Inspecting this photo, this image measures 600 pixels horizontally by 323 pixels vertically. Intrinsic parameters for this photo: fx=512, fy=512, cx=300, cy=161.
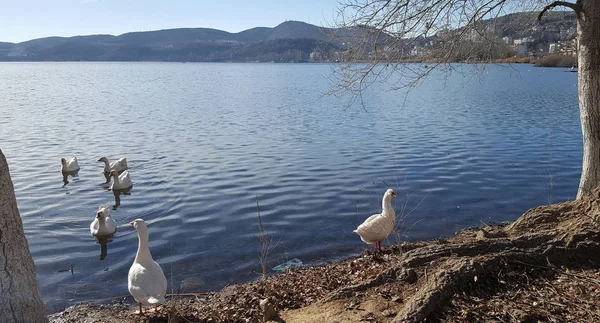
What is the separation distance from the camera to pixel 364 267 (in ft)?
27.5

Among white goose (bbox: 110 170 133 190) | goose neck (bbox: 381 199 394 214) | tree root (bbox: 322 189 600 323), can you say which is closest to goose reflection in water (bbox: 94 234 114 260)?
white goose (bbox: 110 170 133 190)

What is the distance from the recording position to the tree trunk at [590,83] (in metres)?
7.38

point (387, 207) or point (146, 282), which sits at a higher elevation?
point (387, 207)

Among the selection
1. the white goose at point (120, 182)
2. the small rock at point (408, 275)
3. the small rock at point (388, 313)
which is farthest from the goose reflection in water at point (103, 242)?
the small rock at point (388, 313)

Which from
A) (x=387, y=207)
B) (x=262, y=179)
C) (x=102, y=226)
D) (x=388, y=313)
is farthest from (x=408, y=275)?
(x=262, y=179)

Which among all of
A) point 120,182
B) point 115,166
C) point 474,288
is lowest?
point 120,182

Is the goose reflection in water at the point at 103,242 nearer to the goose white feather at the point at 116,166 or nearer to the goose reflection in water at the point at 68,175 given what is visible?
the goose reflection in water at the point at 68,175

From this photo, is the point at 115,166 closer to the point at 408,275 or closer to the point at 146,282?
the point at 146,282

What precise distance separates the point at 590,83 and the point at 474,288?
4091 mm

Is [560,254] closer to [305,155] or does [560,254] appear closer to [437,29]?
[437,29]

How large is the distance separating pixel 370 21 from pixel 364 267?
414 centimetres

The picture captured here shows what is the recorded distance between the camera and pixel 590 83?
24.6 feet

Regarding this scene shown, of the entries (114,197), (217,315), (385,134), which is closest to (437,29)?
(217,315)

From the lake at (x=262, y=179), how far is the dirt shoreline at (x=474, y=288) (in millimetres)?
2905
